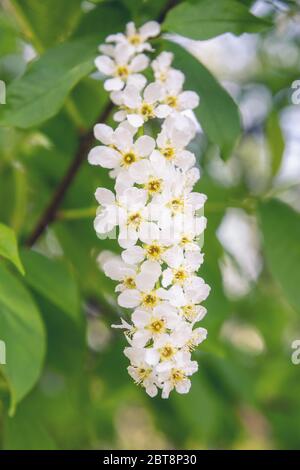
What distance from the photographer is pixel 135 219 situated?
3.21 feet

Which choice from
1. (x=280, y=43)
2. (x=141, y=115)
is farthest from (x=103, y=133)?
(x=280, y=43)

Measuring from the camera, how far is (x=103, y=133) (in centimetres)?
108

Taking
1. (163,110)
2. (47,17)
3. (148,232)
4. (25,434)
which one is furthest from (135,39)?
(25,434)

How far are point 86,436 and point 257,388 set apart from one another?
66cm

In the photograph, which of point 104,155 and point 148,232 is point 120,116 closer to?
point 104,155

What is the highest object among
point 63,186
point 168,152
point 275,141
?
point 275,141

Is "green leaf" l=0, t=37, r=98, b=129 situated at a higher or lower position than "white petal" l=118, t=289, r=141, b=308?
higher

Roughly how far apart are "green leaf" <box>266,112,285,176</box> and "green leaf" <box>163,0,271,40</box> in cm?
52

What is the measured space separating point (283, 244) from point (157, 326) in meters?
0.50

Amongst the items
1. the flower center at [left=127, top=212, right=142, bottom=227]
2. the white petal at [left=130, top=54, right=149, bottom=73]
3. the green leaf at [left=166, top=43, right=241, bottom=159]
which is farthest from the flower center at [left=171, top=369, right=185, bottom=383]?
the white petal at [left=130, top=54, right=149, bottom=73]

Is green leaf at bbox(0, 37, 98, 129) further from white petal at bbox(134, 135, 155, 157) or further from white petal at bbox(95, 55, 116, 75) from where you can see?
white petal at bbox(134, 135, 155, 157)

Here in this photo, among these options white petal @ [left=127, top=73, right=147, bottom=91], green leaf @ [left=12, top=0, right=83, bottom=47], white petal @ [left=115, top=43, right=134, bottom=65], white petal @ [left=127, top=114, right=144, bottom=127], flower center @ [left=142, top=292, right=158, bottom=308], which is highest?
green leaf @ [left=12, top=0, right=83, bottom=47]

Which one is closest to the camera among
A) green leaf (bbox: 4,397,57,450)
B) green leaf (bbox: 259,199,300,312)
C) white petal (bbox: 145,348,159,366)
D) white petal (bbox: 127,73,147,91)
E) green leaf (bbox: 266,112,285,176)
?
white petal (bbox: 145,348,159,366)

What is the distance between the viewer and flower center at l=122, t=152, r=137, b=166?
1040 mm
